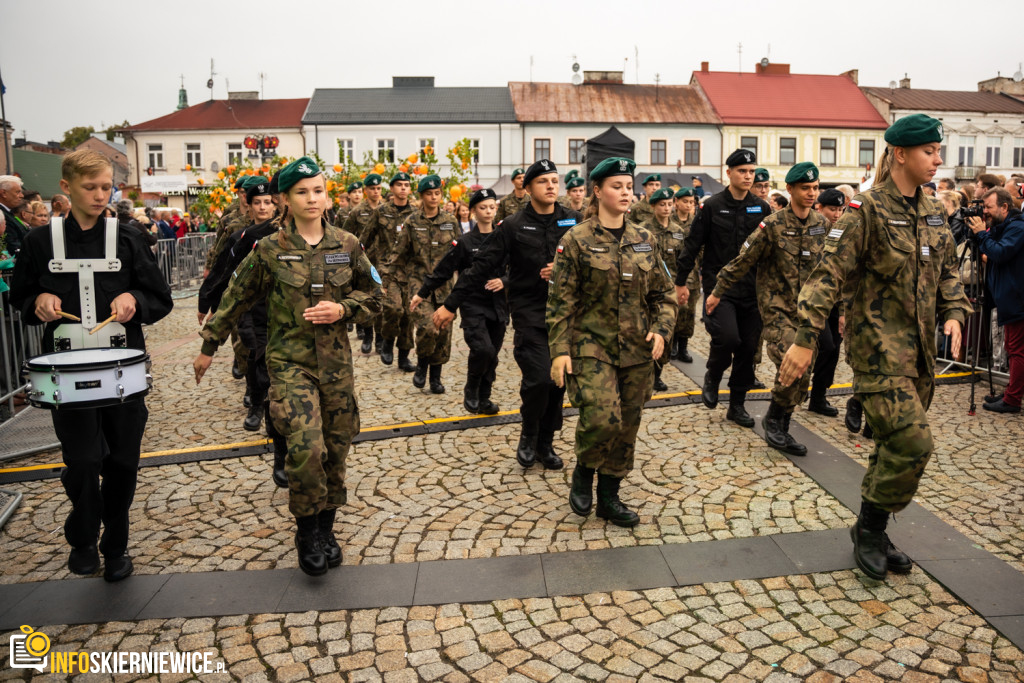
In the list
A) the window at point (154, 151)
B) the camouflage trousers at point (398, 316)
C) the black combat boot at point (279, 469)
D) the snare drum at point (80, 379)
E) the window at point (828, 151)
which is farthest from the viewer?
the window at point (154, 151)

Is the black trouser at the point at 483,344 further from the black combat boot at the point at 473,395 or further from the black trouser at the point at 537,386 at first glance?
the black trouser at the point at 537,386

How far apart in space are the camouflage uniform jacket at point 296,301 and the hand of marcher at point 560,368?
1.10 metres

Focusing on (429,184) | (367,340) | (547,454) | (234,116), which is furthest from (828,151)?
(547,454)

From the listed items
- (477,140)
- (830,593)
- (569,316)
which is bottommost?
(830,593)

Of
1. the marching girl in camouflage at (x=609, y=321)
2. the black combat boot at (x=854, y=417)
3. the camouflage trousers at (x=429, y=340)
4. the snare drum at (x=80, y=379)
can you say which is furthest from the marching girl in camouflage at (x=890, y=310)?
the camouflage trousers at (x=429, y=340)

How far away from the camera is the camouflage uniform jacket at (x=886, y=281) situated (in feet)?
13.5

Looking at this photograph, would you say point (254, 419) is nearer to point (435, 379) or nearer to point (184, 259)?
point (435, 379)

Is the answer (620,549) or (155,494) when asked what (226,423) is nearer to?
(155,494)

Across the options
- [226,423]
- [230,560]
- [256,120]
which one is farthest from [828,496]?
[256,120]

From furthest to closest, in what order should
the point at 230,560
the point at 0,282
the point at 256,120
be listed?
the point at 256,120, the point at 0,282, the point at 230,560

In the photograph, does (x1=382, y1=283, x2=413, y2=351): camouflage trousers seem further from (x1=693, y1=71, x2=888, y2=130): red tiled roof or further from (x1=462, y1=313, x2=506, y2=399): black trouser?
(x1=693, y1=71, x2=888, y2=130): red tiled roof

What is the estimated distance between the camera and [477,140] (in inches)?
2024

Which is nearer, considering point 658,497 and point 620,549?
point 620,549

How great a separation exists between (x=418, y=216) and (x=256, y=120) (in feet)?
168
